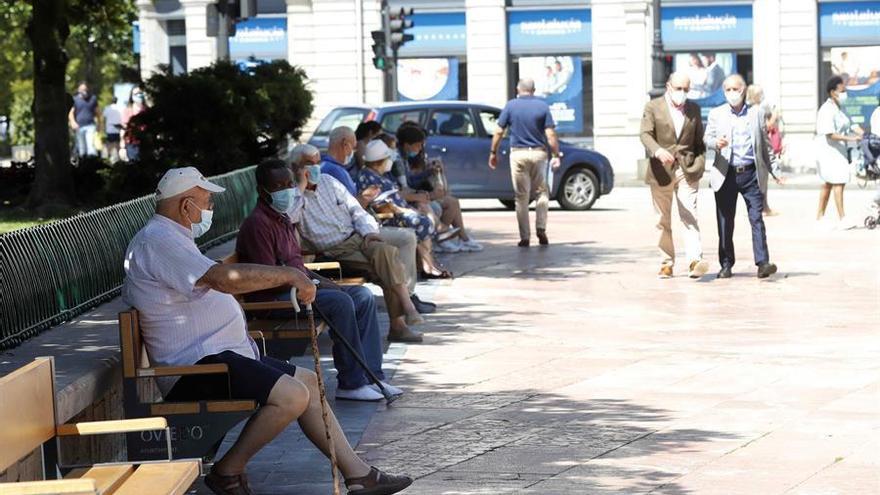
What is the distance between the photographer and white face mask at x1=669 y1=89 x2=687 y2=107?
15375 mm

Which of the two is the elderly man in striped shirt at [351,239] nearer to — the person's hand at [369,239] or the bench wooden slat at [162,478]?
the person's hand at [369,239]

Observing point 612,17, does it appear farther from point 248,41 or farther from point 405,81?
point 248,41

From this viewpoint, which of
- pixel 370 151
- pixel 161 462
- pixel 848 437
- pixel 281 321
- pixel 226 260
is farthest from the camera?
pixel 370 151

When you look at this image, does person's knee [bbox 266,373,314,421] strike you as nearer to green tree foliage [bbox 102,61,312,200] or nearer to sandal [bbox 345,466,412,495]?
sandal [bbox 345,466,412,495]

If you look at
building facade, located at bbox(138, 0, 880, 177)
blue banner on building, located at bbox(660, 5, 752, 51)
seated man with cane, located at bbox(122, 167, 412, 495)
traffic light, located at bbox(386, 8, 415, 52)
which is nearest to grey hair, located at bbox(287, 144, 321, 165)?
seated man with cane, located at bbox(122, 167, 412, 495)

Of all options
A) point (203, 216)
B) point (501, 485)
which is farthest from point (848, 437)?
point (203, 216)

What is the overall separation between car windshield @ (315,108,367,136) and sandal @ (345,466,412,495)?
1800cm

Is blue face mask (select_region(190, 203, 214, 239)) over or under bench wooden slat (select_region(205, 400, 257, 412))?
over

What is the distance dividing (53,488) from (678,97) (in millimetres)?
11168

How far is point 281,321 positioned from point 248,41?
35.7 meters

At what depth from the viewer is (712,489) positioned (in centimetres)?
725

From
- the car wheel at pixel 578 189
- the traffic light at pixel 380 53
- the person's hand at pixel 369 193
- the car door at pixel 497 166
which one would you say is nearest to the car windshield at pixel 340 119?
the car door at pixel 497 166

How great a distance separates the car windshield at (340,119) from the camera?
25141mm

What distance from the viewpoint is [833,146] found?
2116 centimetres
